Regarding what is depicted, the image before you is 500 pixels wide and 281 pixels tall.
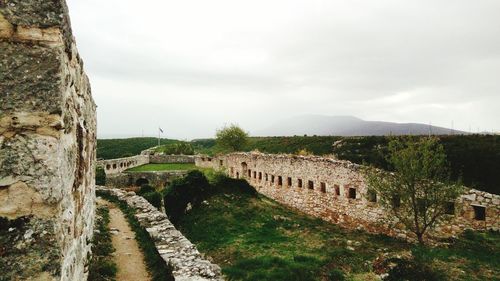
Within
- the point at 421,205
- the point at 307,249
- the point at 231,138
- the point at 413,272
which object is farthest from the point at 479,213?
the point at 231,138

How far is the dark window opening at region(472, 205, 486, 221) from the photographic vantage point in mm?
13996

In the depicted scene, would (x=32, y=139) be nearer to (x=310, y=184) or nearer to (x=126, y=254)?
(x=126, y=254)

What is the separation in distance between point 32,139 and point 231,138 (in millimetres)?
49642

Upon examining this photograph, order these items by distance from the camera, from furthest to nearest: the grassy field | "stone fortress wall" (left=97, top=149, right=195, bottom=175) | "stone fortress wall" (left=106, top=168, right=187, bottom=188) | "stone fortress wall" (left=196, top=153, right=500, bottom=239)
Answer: "stone fortress wall" (left=97, top=149, right=195, bottom=175)
"stone fortress wall" (left=106, top=168, right=187, bottom=188)
"stone fortress wall" (left=196, top=153, right=500, bottom=239)
the grassy field

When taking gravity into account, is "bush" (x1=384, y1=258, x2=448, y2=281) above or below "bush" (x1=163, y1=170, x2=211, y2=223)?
below

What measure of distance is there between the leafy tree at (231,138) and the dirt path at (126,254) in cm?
4018

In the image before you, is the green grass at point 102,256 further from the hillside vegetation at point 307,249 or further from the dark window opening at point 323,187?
the dark window opening at point 323,187

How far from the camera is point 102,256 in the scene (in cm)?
833

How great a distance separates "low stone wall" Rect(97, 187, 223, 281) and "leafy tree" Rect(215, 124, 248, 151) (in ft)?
131

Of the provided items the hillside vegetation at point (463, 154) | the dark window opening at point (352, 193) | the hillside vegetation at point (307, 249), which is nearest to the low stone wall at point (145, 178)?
the hillside vegetation at point (307, 249)

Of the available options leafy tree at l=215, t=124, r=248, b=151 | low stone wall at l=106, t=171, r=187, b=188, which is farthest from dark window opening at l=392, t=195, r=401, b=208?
leafy tree at l=215, t=124, r=248, b=151

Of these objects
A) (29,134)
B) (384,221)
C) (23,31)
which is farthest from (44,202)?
(384,221)

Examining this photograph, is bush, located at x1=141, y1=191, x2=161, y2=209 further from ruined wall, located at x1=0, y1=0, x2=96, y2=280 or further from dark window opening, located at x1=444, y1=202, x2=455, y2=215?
ruined wall, located at x1=0, y1=0, x2=96, y2=280

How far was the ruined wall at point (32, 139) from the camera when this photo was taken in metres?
3.01
